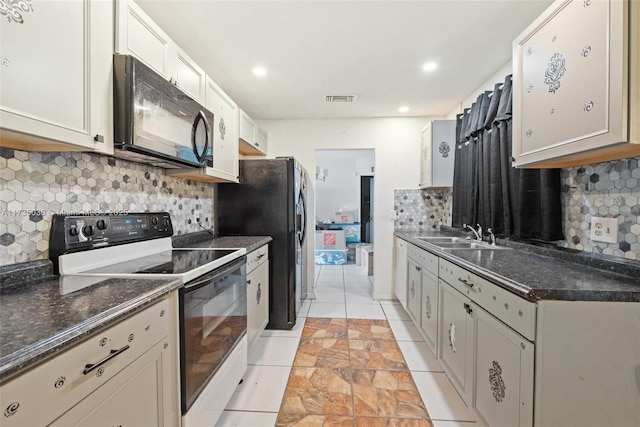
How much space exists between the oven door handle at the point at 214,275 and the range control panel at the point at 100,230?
53 centimetres

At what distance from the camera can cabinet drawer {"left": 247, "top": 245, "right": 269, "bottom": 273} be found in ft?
6.48

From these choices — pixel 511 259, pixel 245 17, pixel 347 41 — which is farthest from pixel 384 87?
pixel 511 259

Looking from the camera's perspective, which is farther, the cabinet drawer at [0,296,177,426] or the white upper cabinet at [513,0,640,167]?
the white upper cabinet at [513,0,640,167]

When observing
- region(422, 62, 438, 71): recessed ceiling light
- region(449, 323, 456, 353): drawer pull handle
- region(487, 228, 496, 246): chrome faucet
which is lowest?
region(449, 323, 456, 353): drawer pull handle

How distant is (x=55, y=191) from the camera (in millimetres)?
1156

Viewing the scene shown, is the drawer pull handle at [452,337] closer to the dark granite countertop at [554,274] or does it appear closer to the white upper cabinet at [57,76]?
the dark granite countertop at [554,274]

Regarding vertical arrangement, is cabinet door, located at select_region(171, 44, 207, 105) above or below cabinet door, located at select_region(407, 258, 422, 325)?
above

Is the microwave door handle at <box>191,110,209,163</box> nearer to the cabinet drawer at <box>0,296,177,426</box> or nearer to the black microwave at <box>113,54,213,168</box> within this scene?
the black microwave at <box>113,54,213,168</box>

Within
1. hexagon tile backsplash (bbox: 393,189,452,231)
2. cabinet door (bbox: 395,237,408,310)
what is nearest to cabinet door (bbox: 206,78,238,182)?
cabinet door (bbox: 395,237,408,310)

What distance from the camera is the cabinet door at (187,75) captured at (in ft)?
5.05

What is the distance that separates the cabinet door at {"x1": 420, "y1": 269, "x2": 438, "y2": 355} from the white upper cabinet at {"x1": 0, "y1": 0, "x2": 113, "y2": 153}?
6.98 ft

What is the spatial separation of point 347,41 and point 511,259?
1783 millimetres

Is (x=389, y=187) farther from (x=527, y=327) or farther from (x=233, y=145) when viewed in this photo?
(x=527, y=327)

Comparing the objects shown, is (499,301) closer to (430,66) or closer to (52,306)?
(52,306)
